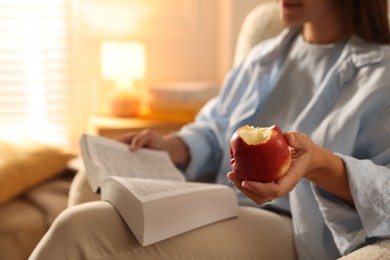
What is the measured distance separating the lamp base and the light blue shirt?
138cm

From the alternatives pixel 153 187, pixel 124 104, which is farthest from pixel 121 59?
pixel 153 187

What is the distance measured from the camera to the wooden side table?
2887mm

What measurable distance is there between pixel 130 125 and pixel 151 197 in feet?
5.47

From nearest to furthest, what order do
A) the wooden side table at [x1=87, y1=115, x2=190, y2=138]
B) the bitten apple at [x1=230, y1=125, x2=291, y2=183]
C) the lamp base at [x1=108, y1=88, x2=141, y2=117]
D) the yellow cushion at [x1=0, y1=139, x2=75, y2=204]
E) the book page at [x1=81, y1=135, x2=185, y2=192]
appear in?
the bitten apple at [x1=230, y1=125, x2=291, y2=183] < the book page at [x1=81, y1=135, x2=185, y2=192] < the yellow cushion at [x1=0, y1=139, x2=75, y2=204] < the wooden side table at [x1=87, y1=115, x2=190, y2=138] < the lamp base at [x1=108, y1=88, x2=141, y2=117]

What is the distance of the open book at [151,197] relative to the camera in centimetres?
124

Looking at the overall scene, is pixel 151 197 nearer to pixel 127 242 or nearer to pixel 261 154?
pixel 127 242

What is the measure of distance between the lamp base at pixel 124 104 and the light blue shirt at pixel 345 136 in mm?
1382

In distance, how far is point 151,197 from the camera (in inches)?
49.6

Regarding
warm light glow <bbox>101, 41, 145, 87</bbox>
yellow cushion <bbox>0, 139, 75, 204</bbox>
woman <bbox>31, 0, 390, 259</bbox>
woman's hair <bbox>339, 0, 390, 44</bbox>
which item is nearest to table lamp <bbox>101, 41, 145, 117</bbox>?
warm light glow <bbox>101, 41, 145, 87</bbox>

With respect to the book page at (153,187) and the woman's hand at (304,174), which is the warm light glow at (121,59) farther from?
the woman's hand at (304,174)

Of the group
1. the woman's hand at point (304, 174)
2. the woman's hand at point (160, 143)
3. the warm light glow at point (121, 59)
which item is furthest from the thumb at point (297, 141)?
the warm light glow at point (121, 59)

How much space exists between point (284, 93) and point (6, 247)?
0.75 meters

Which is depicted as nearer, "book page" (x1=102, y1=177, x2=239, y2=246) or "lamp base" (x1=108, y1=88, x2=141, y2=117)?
"book page" (x1=102, y1=177, x2=239, y2=246)

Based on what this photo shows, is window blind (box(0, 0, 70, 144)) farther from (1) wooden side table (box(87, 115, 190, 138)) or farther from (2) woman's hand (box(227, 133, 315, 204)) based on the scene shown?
(2) woman's hand (box(227, 133, 315, 204))
